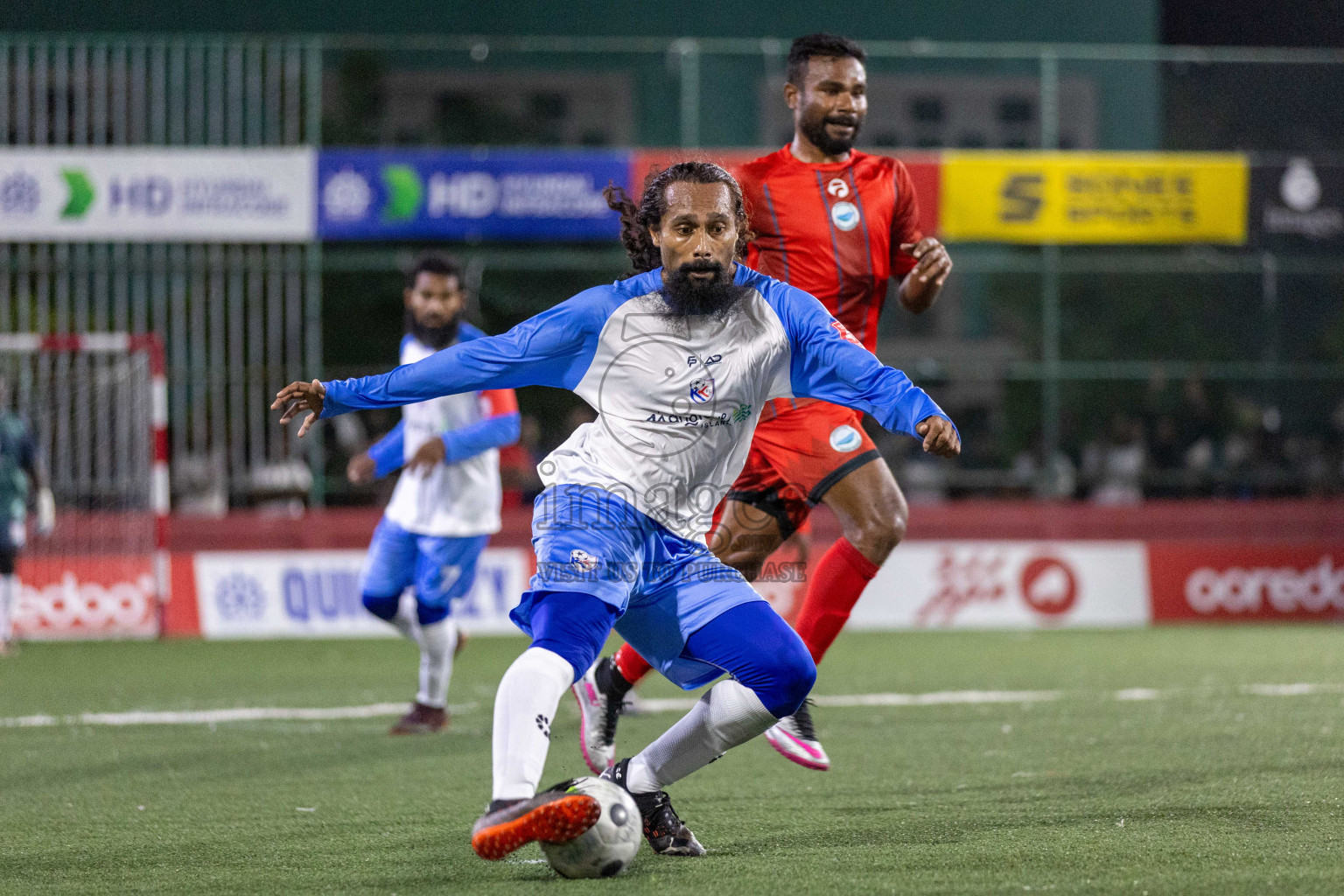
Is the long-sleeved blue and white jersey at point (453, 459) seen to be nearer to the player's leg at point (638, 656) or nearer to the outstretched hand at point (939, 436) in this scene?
the player's leg at point (638, 656)

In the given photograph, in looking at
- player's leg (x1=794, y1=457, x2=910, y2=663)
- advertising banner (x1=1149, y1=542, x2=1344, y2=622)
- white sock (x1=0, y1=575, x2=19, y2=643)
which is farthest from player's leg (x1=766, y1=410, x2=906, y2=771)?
advertising banner (x1=1149, y1=542, x2=1344, y2=622)

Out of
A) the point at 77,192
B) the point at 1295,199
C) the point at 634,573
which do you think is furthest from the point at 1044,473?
the point at 634,573

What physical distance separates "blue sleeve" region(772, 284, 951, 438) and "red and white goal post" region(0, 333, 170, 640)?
31.6 feet

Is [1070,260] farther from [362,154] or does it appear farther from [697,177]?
[697,177]

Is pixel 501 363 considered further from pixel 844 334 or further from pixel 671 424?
pixel 844 334

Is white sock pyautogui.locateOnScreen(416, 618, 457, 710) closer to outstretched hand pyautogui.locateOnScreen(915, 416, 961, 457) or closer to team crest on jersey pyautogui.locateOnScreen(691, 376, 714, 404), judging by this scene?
team crest on jersey pyautogui.locateOnScreen(691, 376, 714, 404)

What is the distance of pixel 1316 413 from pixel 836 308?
12.0 m

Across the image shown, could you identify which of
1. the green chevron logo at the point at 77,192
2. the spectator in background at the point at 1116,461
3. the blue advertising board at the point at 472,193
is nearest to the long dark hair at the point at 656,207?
the blue advertising board at the point at 472,193

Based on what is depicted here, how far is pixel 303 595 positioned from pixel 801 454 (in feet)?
27.5

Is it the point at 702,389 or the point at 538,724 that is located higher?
the point at 702,389

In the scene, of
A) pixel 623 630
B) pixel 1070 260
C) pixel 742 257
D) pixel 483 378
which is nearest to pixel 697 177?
pixel 742 257

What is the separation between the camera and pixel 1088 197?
1555 centimetres

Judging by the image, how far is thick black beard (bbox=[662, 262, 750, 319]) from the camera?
4.08 metres

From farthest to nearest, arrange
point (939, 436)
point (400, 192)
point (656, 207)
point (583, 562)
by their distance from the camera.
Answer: point (400, 192) < point (656, 207) < point (583, 562) < point (939, 436)
